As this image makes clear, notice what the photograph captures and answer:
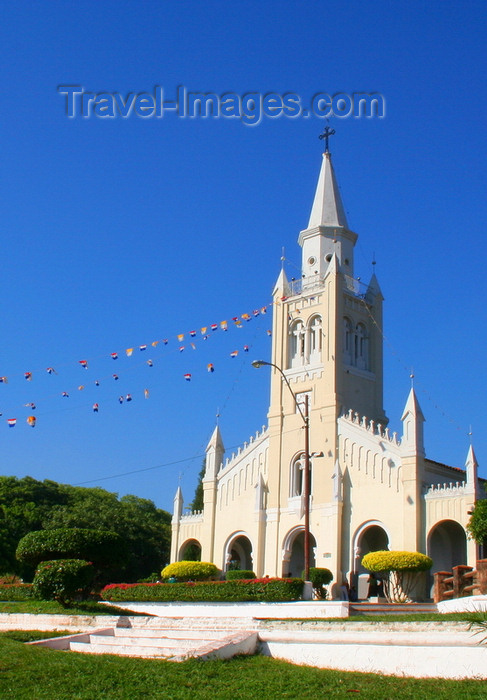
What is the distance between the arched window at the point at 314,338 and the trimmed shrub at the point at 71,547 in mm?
22236

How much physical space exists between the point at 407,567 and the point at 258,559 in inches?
413

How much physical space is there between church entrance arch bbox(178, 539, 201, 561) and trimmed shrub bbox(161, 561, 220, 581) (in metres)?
4.84

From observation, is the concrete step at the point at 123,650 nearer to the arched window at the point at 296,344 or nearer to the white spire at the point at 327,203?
the arched window at the point at 296,344

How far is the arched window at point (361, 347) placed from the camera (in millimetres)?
45031

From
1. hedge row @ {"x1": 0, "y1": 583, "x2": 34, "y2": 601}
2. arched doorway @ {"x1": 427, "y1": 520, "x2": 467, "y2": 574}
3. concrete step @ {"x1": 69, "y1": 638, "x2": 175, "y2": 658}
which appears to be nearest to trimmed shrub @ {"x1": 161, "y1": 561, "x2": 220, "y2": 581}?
arched doorway @ {"x1": 427, "y1": 520, "x2": 467, "y2": 574}

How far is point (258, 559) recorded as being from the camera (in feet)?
139

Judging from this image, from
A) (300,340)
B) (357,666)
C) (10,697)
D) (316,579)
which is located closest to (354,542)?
(316,579)

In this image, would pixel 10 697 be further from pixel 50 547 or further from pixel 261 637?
pixel 50 547

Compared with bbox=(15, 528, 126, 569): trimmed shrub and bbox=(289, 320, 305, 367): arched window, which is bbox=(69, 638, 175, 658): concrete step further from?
bbox=(289, 320, 305, 367): arched window

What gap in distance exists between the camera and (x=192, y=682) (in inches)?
475

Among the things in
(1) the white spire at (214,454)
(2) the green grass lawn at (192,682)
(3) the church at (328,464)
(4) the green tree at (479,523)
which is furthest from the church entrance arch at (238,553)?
(2) the green grass lawn at (192,682)

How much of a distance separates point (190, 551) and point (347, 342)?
16.4 metres

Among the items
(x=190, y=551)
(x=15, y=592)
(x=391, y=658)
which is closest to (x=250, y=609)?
(x=15, y=592)

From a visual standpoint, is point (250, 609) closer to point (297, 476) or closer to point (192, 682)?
point (192, 682)
